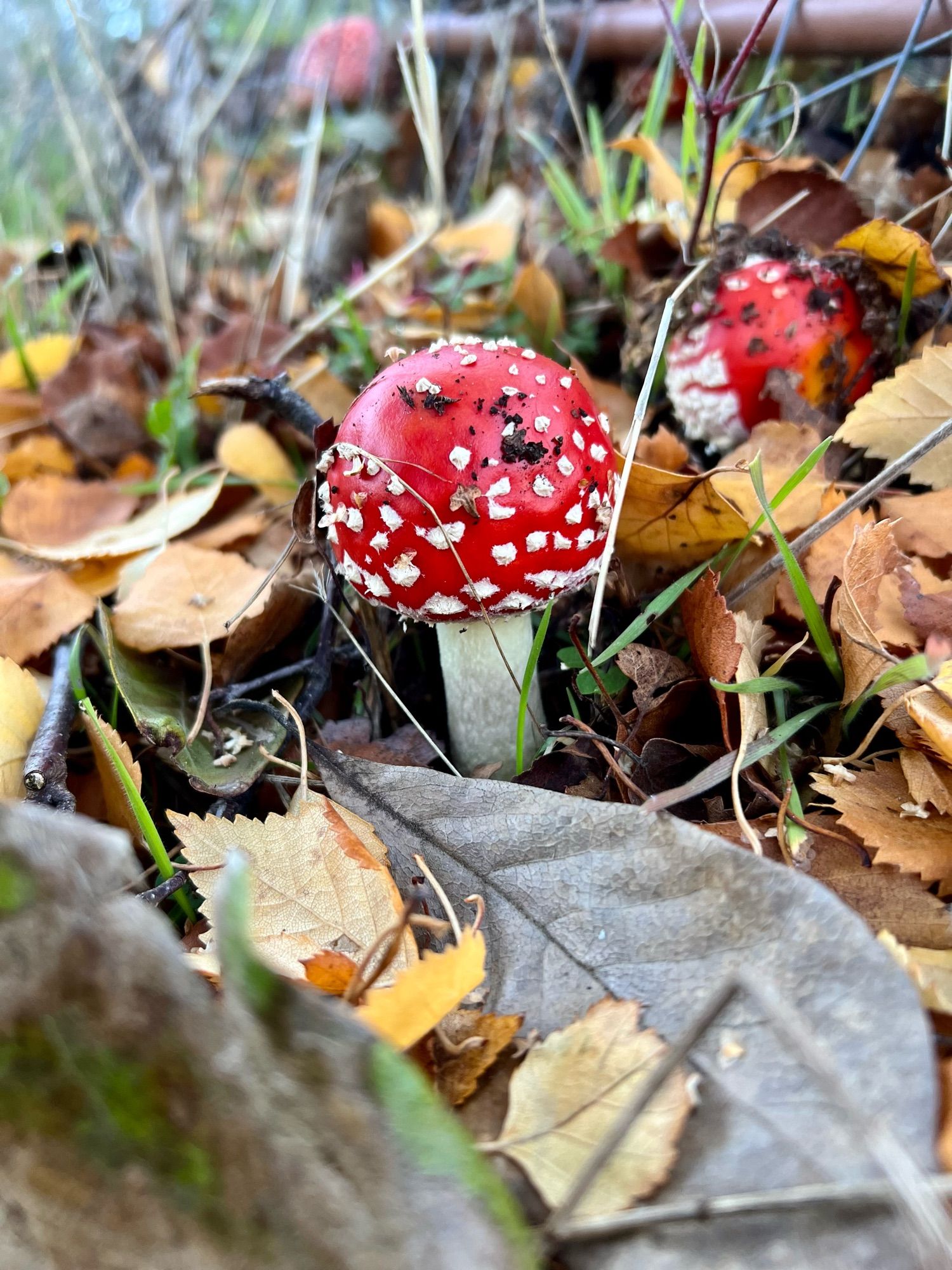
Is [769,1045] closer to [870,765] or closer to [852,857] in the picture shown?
[852,857]

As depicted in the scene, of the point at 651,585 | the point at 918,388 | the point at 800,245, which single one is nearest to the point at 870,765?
the point at 651,585

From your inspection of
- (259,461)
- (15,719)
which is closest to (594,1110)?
(15,719)

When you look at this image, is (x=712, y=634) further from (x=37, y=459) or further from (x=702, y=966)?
(x=37, y=459)

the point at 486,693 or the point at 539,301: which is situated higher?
the point at 539,301

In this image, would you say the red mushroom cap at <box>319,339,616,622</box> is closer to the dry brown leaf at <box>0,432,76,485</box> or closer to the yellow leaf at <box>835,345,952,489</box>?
the yellow leaf at <box>835,345,952,489</box>

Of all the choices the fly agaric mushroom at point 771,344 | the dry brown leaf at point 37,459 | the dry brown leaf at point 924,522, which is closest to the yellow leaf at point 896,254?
the fly agaric mushroom at point 771,344
